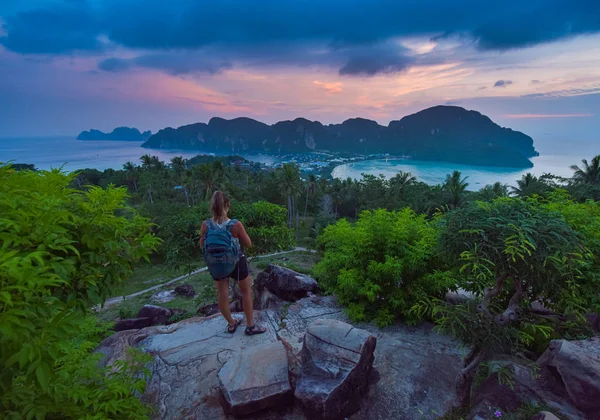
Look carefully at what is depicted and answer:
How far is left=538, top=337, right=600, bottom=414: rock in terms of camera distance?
3336 mm

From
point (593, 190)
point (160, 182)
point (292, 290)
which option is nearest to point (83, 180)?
point (160, 182)

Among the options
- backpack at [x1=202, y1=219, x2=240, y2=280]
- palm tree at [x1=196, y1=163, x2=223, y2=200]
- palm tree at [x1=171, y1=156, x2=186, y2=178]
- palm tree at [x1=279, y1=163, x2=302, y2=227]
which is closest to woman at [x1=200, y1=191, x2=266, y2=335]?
backpack at [x1=202, y1=219, x2=240, y2=280]

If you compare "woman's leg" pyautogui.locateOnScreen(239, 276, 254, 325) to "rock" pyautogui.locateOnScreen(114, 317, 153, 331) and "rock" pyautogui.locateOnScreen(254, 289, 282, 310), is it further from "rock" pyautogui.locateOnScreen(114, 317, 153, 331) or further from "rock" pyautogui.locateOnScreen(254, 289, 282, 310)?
"rock" pyautogui.locateOnScreen(114, 317, 153, 331)

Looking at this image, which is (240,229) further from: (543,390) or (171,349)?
(543,390)

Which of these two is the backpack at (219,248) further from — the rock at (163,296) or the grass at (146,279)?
the grass at (146,279)

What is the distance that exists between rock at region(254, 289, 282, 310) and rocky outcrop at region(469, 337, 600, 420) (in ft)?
14.7

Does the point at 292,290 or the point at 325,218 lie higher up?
the point at 292,290

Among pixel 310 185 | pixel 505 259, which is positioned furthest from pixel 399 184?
pixel 505 259

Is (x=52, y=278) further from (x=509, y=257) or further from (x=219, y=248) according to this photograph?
(x=509, y=257)

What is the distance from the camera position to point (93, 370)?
2.71 m

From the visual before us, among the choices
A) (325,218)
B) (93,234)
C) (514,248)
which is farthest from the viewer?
(325,218)

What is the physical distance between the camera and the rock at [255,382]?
3787mm

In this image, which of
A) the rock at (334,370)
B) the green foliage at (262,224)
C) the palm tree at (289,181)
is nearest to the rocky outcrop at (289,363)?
the rock at (334,370)

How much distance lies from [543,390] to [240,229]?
14.2 ft
